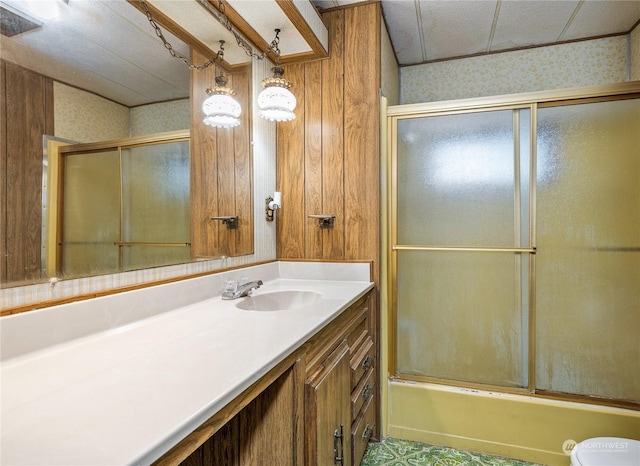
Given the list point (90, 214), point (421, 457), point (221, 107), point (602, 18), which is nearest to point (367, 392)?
point (421, 457)

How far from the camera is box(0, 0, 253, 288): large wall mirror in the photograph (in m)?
0.84

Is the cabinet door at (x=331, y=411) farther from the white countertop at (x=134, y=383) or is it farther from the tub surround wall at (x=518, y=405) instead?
the tub surround wall at (x=518, y=405)

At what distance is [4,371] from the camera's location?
731 millimetres

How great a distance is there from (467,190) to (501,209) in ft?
0.66

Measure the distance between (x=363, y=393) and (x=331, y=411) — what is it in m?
0.54

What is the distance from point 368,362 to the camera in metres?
1.72

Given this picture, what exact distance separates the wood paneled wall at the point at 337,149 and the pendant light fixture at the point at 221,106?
0.50 m

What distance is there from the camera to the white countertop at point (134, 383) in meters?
0.46

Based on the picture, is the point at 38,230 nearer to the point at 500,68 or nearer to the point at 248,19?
the point at 248,19

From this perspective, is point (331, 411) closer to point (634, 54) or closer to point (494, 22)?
point (494, 22)

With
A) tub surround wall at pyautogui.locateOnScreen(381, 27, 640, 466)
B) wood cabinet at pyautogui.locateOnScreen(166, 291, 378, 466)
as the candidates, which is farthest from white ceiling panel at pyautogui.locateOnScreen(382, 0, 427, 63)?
wood cabinet at pyautogui.locateOnScreen(166, 291, 378, 466)

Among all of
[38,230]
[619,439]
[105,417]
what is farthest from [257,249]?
[619,439]

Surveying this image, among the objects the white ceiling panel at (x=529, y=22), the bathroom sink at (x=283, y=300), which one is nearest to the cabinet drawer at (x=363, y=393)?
the bathroom sink at (x=283, y=300)

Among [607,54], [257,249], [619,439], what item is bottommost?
[619,439]
